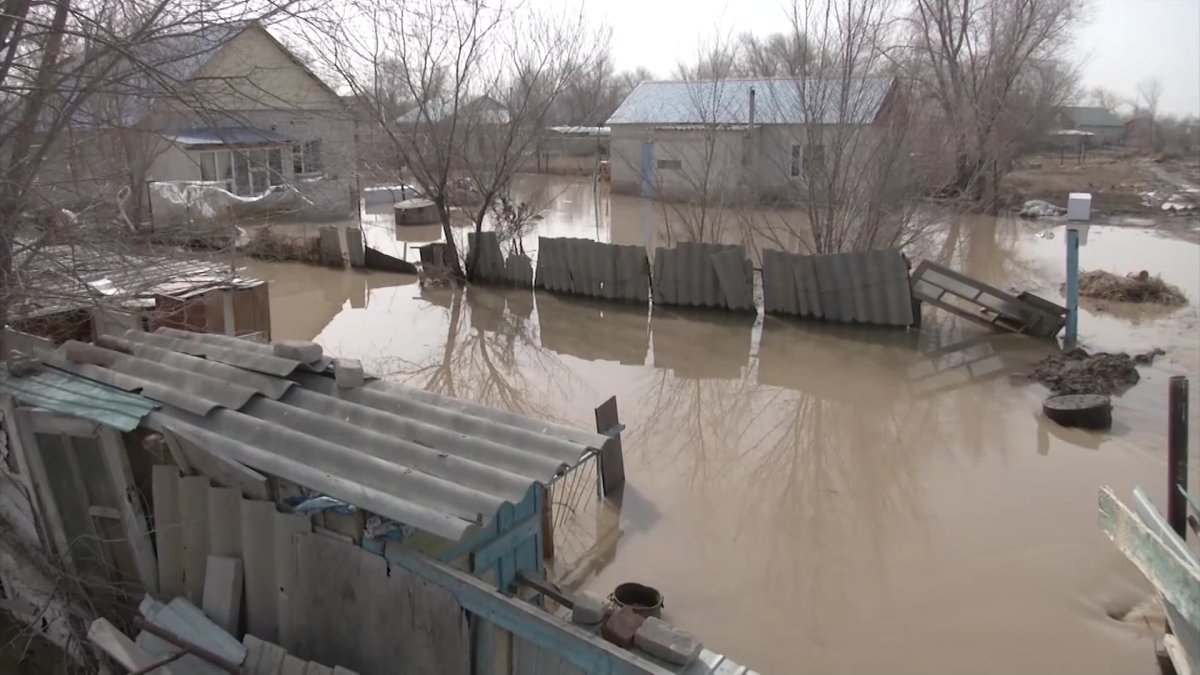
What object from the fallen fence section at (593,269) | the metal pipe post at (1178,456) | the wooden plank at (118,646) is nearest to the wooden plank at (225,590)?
the wooden plank at (118,646)

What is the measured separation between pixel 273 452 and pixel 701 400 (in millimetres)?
6809

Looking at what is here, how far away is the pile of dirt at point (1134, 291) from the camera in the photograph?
15.0m

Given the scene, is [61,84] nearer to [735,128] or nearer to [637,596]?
[637,596]

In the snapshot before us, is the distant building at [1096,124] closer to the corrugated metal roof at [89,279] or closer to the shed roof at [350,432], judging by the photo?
the corrugated metal roof at [89,279]

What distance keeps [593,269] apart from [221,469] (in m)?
11.5

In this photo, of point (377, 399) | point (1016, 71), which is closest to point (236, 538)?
point (377, 399)

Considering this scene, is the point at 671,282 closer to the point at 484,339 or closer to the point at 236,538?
the point at 484,339

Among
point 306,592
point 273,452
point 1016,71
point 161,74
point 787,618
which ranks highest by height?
point 1016,71

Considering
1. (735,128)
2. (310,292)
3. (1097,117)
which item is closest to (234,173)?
(310,292)

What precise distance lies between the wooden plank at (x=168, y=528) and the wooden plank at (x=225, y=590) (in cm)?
40

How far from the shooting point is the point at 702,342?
13.2m

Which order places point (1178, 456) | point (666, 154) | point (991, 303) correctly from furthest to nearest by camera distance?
1. point (666, 154)
2. point (991, 303)
3. point (1178, 456)

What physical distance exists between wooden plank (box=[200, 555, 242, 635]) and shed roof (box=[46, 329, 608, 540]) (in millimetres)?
619

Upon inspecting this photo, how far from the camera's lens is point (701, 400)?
10.6m
